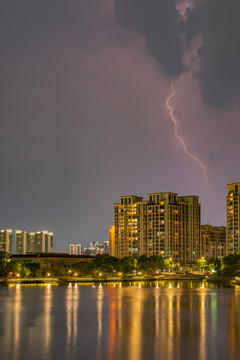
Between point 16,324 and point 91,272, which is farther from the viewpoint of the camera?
point 91,272

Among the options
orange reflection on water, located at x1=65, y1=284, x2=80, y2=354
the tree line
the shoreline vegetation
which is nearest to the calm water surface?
orange reflection on water, located at x1=65, y1=284, x2=80, y2=354

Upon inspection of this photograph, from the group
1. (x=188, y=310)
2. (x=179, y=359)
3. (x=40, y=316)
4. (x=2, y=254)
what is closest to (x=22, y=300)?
(x=40, y=316)

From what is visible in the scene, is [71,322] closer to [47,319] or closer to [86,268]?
[47,319]

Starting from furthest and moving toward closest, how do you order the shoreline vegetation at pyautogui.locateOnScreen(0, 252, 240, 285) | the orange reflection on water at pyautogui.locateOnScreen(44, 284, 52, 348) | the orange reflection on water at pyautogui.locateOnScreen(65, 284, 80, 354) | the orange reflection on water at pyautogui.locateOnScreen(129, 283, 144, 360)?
the shoreline vegetation at pyautogui.locateOnScreen(0, 252, 240, 285) < the orange reflection on water at pyautogui.locateOnScreen(44, 284, 52, 348) < the orange reflection on water at pyautogui.locateOnScreen(65, 284, 80, 354) < the orange reflection on water at pyautogui.locateOnScreen(129, 283, 144, 360)

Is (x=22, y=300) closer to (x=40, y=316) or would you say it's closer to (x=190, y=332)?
(x=40, y=316)

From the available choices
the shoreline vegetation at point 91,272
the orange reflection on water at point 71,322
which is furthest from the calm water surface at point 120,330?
the shoreline vegetation at point 91,272

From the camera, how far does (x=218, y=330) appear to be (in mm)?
42969

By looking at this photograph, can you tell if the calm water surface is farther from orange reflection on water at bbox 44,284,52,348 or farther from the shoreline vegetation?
the shoreline vegetation

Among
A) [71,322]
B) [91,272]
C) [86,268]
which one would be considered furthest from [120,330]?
[91,272]

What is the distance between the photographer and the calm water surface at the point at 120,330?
109 feet

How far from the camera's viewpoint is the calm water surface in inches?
1312

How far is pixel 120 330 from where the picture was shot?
140ft

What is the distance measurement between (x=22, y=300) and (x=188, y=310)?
85.8 feet

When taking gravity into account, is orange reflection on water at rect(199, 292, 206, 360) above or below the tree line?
above
